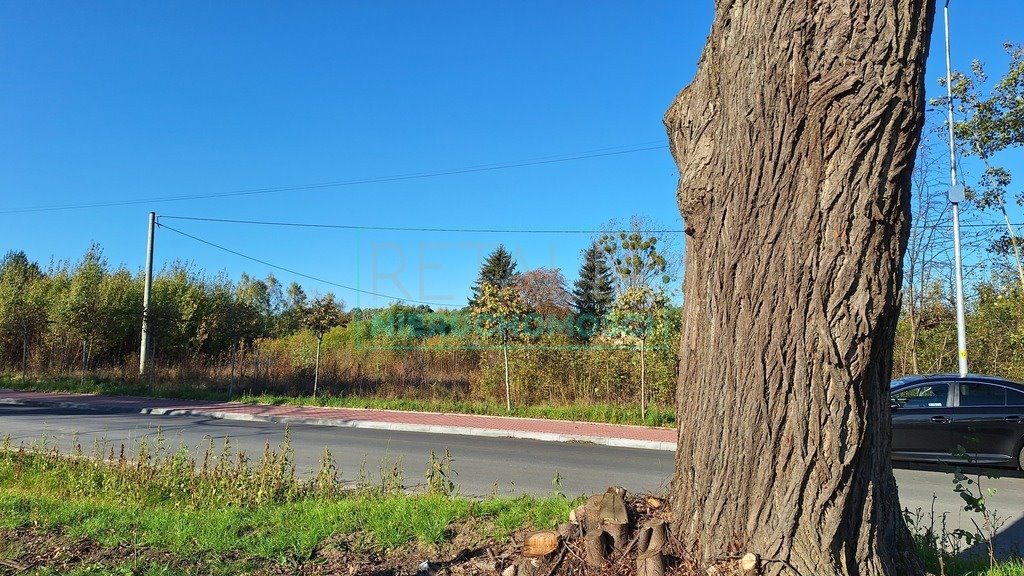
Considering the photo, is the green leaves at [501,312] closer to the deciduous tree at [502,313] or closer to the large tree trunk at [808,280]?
the deciduous tree at [502,313]

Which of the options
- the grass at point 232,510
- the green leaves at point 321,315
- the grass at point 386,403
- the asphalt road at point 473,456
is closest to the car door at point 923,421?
the asphalt road at point 473,456

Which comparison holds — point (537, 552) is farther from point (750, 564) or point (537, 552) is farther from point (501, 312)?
point (501, 312)

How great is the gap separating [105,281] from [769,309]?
1206 inches

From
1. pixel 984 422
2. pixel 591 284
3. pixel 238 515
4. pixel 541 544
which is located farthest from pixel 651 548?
pixel 591 284

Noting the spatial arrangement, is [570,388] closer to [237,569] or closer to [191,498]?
[191,498]

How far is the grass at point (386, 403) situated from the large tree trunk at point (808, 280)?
11933 millimetres

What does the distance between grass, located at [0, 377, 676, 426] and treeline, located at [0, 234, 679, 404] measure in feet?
2.50

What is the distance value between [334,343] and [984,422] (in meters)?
24.9

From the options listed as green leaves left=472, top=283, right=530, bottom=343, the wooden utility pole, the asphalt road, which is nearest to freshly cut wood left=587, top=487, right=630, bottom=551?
the asphalt road

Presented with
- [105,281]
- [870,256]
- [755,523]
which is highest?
[105,281]

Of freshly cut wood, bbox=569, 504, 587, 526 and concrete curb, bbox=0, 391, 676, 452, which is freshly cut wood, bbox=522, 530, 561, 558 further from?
concrete curb, bbox=0, 391, 676, 452

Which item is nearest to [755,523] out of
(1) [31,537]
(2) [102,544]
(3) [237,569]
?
(3) [237,569]

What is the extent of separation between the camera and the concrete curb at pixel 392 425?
40.3 feet

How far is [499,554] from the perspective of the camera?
371cm
